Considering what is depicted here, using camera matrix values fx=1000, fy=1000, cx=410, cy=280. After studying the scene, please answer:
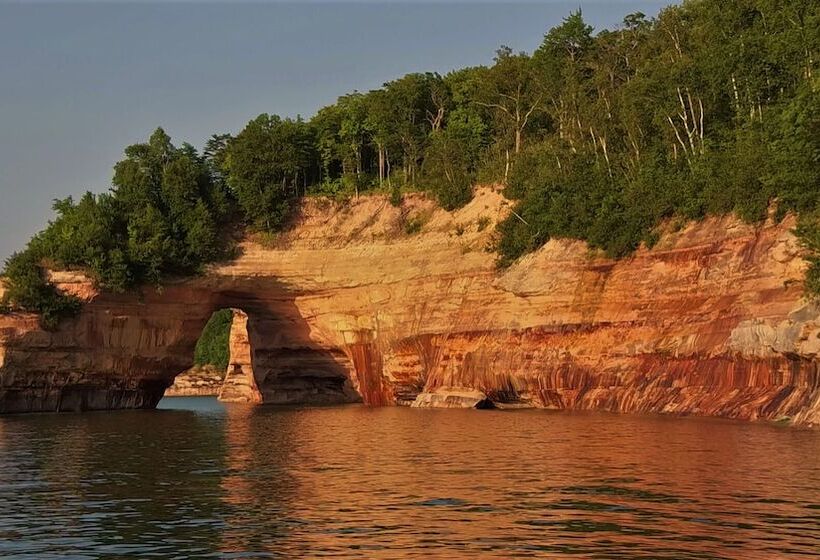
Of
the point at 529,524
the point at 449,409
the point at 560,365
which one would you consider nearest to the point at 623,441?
the point at 529,524

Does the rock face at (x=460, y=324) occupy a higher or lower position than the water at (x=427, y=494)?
higher

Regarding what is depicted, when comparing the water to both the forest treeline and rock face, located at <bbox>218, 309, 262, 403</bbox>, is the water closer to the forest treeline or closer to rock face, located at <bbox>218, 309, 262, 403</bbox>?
the forest treeline

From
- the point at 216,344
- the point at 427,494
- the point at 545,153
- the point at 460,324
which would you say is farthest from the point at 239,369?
the point at 427,494

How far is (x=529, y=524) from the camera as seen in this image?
737 inches

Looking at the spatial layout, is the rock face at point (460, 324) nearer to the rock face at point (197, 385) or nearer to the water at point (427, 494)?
the water at point (427, 494)

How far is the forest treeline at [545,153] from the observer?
50438 millimetres

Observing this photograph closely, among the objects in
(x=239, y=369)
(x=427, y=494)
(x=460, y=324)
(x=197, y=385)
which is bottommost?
(x=197, y=385)

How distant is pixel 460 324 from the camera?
62.6 metres

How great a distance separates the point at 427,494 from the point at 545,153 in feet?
144

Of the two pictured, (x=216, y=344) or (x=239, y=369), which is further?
(x=216, y=344)

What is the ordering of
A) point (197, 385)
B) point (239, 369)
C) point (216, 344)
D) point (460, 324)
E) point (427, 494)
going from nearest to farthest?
point (427, 494)
point (460, 324)
point (239, 369)
point (197, 385)
point (216, 344)

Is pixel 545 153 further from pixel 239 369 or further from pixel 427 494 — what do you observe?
pixel 239 369

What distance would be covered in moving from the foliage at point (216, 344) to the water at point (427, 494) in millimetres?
111672

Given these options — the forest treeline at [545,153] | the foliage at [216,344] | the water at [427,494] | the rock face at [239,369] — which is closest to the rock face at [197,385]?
the foliage at [216,344]
